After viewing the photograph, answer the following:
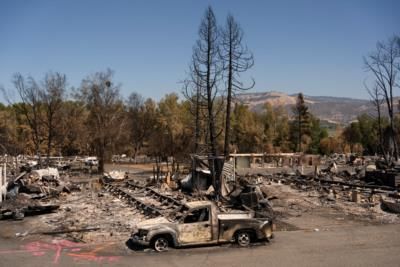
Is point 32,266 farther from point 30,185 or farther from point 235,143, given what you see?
point 235,143

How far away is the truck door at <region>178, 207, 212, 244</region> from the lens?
15.3 meters

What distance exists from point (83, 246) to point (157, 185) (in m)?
18.2

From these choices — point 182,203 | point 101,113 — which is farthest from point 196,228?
point 101,113

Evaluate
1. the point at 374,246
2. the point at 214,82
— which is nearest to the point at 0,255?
the point at 374,246

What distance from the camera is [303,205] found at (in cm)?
2578

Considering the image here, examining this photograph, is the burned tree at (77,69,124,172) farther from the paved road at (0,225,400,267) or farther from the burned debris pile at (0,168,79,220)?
the paved road at (0,225,400,267)

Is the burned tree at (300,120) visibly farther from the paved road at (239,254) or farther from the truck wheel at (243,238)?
the truck wheel at (243,238)

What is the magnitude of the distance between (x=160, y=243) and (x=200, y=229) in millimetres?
1434

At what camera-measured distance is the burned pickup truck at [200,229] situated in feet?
49.9

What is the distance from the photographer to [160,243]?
15164 millimetres

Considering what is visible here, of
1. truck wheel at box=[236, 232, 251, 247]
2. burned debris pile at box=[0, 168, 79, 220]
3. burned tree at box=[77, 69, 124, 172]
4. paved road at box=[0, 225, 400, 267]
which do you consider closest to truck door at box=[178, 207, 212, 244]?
paved road at box=[0, 225, 400, 267]

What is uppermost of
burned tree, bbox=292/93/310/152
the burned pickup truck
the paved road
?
burned tree, bbox=292/93/310/152

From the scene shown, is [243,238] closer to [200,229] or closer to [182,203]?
[200,229]

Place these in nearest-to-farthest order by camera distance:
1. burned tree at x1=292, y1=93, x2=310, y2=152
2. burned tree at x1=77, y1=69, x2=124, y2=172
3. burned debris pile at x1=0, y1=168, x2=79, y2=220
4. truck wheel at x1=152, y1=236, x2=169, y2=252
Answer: truck wheel at x1=152, y1=236, x2=169, y2=252 < burned debris pile at x1=0, y1=168, x2=79, y2=220 < burned tree at x1=77, y1=69, x2=124, y2=172 < burned tree at x1=292, y1=93, x2=310, y2=152
